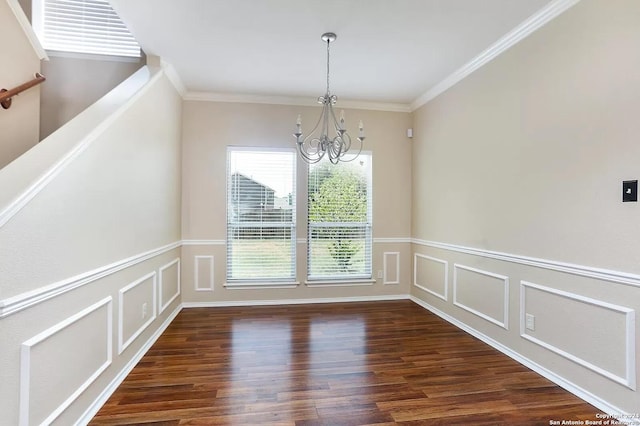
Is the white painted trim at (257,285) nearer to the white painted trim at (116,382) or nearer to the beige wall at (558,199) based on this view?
the white painted trim at (116,382)

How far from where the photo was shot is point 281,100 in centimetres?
452

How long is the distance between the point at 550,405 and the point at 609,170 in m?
1.60

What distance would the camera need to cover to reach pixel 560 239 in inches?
96.7

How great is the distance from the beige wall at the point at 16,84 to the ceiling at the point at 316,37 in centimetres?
74

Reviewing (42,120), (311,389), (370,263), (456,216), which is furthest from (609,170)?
(42,120)

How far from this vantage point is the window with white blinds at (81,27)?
331cm

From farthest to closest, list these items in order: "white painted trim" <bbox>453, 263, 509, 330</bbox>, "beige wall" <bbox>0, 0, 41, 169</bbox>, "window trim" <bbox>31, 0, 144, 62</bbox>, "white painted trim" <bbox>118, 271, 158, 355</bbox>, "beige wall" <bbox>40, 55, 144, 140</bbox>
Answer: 1. "beige wall" <bbox>40, 55, 144, 140</bbox>
2. "window trim" <bbox>31, 0, 144, 62</bbox>
3. "white painted trim" <bbox>453, 263, 509, 330</bbox>
4. "white painted trim" <bbox>118, 271, 158, 355</bbox>
5. "beige wall" <bbox>0, 0, 41, 169</bbox>

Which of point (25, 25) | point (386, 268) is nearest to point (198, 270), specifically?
point (386, 268)

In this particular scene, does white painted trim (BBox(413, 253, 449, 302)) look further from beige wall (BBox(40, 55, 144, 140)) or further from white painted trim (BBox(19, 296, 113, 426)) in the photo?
beige wall (BBox(40, 55, 144, 140))

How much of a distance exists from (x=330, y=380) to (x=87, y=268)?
6.04 ft

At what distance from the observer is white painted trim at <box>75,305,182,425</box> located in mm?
2009

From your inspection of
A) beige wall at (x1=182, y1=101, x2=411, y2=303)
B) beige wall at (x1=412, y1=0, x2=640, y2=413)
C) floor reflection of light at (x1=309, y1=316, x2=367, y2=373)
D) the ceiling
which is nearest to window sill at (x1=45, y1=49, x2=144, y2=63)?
the ceiling

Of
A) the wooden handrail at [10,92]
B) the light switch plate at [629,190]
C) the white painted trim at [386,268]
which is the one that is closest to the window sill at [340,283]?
the white painted trim at [386,268]

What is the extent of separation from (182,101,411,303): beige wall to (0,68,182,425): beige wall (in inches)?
34.1
